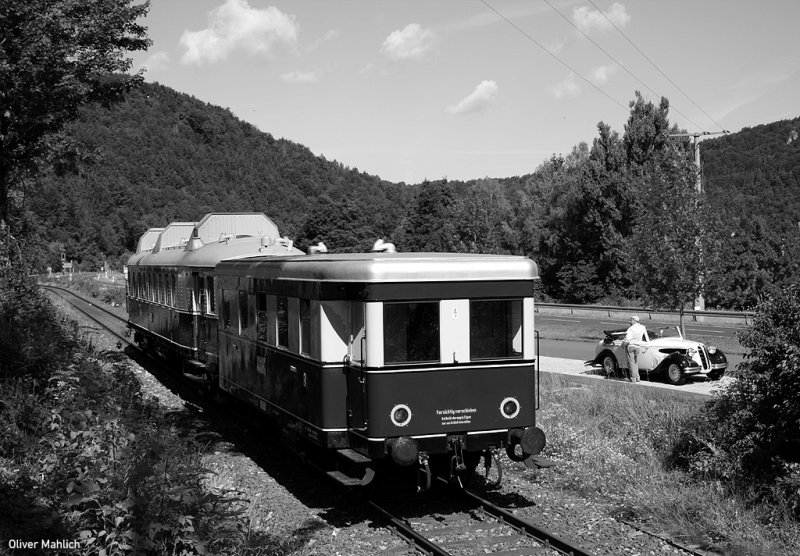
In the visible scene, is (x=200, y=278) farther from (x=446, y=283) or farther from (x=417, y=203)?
(x=417, y=203)

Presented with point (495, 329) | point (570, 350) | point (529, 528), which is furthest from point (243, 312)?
point (570, 350)

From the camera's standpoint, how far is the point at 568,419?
14.1 meters

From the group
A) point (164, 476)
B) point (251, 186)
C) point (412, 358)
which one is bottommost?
point (164, 476)

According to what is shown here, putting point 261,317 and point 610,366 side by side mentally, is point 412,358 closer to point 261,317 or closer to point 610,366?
point 261,317

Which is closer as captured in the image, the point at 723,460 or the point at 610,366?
the point at 723,460

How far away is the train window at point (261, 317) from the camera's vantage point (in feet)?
39.7

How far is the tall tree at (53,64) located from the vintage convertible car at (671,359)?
44.8 ft

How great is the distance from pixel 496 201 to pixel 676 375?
59.4 m

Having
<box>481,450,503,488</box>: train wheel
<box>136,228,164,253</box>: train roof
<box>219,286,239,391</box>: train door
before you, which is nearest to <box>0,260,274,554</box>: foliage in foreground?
<box>219,286,239,391</box>: train door

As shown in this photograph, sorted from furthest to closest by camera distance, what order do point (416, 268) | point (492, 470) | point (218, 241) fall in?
point (218, 241) → point (492, 470) → point (416, 268)

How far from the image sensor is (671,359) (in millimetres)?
19312

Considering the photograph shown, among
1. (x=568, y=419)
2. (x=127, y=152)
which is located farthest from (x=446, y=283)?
(x=127, y=152)

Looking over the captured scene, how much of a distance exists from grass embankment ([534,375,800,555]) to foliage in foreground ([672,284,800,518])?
0.24 m

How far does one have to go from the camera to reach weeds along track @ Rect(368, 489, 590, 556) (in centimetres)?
827
